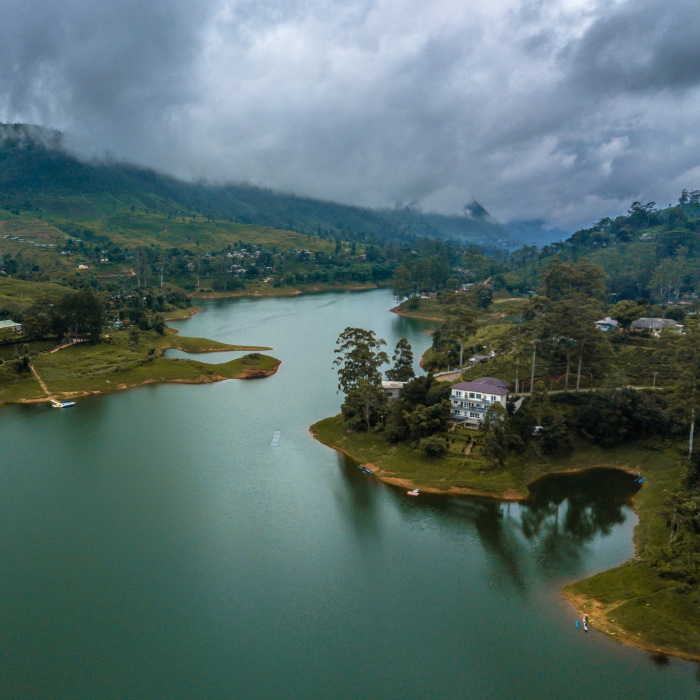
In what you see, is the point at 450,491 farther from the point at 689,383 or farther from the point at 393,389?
the point at 689,383

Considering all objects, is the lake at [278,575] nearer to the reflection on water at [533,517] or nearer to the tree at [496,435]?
the reflection on water at [533,517]

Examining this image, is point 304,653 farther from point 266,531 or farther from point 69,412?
point 69,412

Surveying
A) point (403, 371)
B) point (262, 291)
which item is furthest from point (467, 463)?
point (262, 291)

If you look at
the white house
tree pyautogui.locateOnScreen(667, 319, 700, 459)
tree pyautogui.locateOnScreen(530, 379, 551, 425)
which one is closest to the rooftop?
the white house

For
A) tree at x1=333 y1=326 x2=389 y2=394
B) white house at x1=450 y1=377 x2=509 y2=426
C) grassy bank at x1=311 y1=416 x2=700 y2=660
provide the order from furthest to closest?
tree at x1=333 y1=326 x2=389 y2=394, white house at x1=450 y1=377 x2=509 y2=426, grassy bank at x1=311 y1=416 x2=700 y2=660

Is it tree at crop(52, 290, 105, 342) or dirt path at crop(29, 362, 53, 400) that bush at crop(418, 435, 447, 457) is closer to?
dirt path at crop(29, 362, 53, 400)

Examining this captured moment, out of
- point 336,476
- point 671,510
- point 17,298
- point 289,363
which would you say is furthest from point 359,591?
point 17,298
